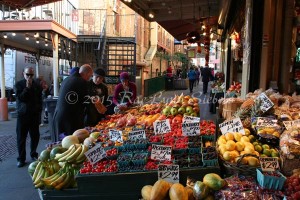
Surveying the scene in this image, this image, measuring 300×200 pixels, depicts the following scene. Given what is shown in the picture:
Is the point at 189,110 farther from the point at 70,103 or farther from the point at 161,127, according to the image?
the point at 70,103

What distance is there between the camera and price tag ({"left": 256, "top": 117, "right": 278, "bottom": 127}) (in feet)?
11.4

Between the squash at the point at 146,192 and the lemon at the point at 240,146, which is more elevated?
the lemon at the point at 240,146

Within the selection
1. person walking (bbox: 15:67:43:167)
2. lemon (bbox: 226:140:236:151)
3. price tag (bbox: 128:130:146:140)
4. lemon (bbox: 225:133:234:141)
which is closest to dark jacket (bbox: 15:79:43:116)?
person walking (bbox: 15:67:43:167)

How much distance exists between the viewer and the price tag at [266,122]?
11.4 feet

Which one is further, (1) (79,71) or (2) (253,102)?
(1) (79,71)

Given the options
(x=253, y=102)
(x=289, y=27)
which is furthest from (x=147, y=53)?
(x=253, y=102)

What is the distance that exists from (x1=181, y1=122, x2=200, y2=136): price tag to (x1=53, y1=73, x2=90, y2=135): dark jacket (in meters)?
1.98

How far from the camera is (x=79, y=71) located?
502 cm

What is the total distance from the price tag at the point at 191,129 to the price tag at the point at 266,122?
0.70 meters

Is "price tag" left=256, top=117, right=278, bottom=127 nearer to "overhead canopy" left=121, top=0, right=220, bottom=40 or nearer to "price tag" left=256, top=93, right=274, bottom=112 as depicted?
"price tag" left=256, top=93, right=274, bottom=112

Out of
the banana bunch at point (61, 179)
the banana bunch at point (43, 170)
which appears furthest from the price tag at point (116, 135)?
the banana bunch at point (43, 170)

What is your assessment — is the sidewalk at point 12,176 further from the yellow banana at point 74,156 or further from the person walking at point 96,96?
the yellow banana at point 74,156

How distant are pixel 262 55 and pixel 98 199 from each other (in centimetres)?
450

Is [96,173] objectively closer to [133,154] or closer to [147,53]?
[133,154]
